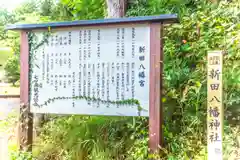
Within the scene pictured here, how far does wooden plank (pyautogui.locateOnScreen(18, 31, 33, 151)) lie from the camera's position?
11.6 ft

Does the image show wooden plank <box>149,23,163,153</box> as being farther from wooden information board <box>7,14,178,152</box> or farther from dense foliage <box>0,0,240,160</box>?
dense foliage <box>0,0,240,160</box>

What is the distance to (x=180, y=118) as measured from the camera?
142 inches

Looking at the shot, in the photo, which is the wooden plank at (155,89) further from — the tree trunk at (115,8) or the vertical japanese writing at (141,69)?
the tree trunk at (115,8)

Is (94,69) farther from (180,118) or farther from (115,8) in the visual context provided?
(115,8)

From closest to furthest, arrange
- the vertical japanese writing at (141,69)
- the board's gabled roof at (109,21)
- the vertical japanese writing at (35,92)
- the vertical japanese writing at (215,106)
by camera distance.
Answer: the vertical japanese writing at (215,106)
the board's gabled roof at (109,21)
the vertical japanese writing at (141,69)
the vertical japanese writing at (35,92)

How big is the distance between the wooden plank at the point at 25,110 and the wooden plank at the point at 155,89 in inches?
65.4

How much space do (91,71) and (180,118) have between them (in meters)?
1.38

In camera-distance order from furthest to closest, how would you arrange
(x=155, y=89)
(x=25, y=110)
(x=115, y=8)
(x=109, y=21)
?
(x=115, y=8), (x=25, y=110), (x=109, y=21), (x=155, y=89)

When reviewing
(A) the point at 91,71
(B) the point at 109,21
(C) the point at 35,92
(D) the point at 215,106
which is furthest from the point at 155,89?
(C) the point at 35,92

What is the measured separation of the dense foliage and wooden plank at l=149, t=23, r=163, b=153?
0.11 meters

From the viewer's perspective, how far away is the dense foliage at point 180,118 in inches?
123

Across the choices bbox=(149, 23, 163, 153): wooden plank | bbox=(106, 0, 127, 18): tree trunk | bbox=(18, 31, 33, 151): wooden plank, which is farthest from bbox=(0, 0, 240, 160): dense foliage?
bbox=(106, 0, 127, 18): tree trunk

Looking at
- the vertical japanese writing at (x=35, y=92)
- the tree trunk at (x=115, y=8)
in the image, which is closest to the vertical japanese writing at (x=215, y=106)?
the vertical japanese writing at (x=35, y=92)

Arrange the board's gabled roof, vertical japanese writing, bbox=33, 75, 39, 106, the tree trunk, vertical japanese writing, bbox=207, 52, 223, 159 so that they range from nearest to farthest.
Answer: vertical japanese writing, bbox=207, 52, 223, 159 → the board's gabled roof → vertical japanese writing, bbox=33, 75, 39, 106 → the tree trunk
